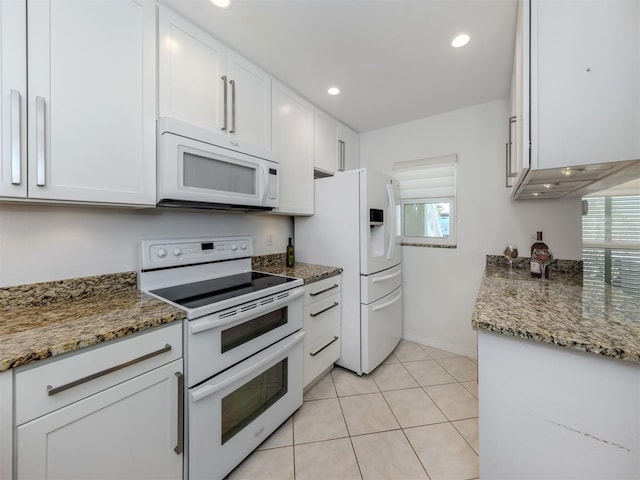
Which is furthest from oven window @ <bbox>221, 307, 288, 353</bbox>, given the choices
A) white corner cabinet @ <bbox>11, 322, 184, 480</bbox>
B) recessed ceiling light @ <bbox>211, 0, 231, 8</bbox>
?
recessed ceiling light @ <bbox>211, 0, 231, 8</bbox>

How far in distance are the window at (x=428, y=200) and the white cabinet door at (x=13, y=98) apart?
103 inches

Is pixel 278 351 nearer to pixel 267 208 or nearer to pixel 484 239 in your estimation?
pixel 267 208

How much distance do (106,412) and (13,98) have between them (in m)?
1.18

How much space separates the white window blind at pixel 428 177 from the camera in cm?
256

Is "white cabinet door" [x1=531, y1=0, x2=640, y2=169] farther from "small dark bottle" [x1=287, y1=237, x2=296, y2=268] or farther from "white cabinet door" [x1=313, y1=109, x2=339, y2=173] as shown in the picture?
"small dark bottle" [x1=287, y1=237, x2=296, y2=268]

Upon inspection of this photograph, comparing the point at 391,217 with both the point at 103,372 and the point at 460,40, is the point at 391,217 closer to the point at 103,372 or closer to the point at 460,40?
the point at 460,40

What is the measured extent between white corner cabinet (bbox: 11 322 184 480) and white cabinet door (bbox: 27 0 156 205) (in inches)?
27.0

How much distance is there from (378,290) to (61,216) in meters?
2.10

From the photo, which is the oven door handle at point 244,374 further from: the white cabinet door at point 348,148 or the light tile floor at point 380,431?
the white cabinet door at point 348,148

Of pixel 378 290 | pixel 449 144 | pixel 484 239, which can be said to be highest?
pixel 449 144

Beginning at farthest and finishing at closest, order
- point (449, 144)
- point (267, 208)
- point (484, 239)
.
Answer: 1. point (449, 144)
2. point (484, 239)
3. point (267, 208)

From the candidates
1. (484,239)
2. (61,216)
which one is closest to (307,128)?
(61,216)

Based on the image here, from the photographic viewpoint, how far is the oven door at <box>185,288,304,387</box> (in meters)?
1.13

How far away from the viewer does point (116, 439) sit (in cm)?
94
